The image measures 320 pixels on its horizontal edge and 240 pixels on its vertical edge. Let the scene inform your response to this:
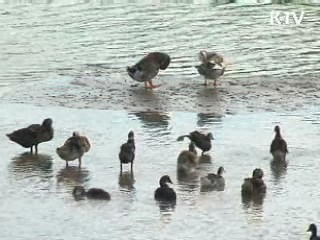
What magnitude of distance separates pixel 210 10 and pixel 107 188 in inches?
546

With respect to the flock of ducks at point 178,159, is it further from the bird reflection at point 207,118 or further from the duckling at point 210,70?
the duckling at point 210,70

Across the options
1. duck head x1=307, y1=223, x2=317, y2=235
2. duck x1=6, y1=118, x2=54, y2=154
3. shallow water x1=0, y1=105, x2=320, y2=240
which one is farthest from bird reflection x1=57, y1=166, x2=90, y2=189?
duck head x1=307, y1=223, x2=317, y2=235

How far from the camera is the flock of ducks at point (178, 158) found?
39.1 feet

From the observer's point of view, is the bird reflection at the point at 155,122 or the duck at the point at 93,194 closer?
the duck at the point at 93,194

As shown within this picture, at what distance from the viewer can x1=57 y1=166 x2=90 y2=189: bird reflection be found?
12.6 metres

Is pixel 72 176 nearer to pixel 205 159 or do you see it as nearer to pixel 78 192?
pixel 78 192

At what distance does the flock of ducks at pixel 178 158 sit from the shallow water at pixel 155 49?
7.98ft

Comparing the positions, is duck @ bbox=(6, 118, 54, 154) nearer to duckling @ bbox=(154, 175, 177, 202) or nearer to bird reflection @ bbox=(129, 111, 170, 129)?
bird reflection @ bbox=(129, 111, 170, 129)

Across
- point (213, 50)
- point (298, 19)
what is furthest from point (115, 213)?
point (298, 19)

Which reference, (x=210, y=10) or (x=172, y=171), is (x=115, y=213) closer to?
(x=172, y=171)

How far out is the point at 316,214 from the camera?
37.7 feet

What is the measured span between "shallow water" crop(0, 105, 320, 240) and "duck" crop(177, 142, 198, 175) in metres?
0.11

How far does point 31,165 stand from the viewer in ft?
43.8

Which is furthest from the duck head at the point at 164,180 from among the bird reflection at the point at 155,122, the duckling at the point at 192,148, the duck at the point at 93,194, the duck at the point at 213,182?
the bird reflection at the point at 155,122
